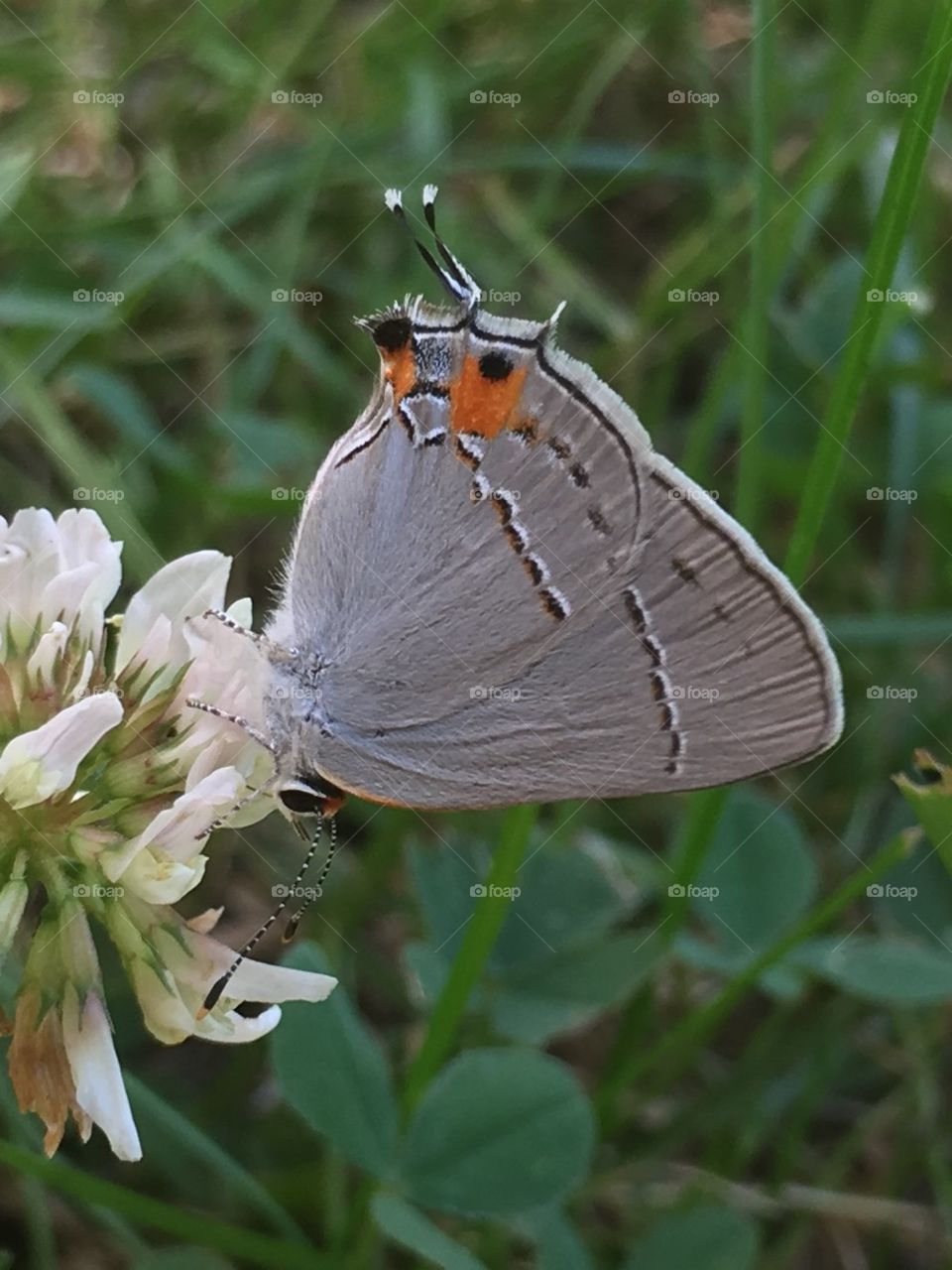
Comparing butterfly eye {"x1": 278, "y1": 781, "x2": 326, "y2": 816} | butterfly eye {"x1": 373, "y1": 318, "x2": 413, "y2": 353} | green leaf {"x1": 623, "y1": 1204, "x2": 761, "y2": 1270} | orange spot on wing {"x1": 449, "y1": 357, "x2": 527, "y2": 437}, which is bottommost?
green leaf {"x1": 623, "y1": 1204, "x2": 761, "y2": 1270}

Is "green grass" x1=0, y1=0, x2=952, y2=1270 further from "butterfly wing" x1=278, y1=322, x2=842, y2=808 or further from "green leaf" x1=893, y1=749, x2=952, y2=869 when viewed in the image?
"butterfly wing" x1=278, y1=322, x2=842, y2=808

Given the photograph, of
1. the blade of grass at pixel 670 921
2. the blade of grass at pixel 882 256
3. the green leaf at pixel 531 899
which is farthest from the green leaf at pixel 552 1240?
the blade of grass at pixel 882 256

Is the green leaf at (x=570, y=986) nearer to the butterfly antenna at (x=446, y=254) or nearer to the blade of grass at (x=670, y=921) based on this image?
the blade of grass at (x=670, y=921)

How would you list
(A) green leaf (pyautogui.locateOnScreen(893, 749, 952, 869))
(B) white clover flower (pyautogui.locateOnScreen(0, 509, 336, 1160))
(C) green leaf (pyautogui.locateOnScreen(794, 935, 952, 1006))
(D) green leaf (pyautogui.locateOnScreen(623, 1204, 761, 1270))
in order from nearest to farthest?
1. (B) white clover flower (pyautogui.locateOnScreen(0, 509, 336, 1160))
2. (A) green leaf (pyautogui.locateOnScreen(893, 749, 952, 869))
3. (D) green leaf (pyautogui.locateOnScreen(623, 1204, 761, 1270))
4. (C) green leaf (pyautogui.locateOnScreen(794, 935, 952, 1006))

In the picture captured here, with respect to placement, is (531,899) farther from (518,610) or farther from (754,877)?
(518,610)

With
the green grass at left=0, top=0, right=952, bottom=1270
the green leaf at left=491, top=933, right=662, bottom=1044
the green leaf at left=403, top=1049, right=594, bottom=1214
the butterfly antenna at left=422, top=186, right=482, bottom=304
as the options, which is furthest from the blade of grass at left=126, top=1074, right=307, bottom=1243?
the butterfly antenna at left=422, top=186, right=482, bottom=304

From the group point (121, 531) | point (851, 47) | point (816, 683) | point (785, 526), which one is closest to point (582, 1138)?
point (816, 683)
